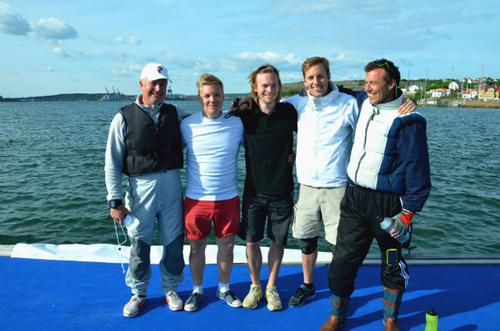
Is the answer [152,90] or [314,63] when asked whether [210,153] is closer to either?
[152,90]

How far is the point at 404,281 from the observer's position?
3164 millimetres

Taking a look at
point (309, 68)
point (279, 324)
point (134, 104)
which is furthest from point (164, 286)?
point (309, 68)

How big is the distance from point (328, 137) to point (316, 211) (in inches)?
28.1

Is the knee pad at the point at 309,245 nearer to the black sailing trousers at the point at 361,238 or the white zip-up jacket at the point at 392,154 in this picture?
the black sailing trousers at the point at 361,238

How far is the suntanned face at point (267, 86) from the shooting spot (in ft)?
11.2

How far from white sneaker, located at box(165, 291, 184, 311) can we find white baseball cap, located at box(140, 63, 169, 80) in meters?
2.03

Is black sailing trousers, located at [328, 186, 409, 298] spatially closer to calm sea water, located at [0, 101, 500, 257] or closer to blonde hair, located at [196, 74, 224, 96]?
blonde hair, located at [196, 74, 224, 96]

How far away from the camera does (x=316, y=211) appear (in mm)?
3600

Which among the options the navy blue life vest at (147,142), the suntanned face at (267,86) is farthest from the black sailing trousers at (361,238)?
the navy blue life vest at (147,142)

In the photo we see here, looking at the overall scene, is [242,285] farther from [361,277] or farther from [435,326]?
[435,326]

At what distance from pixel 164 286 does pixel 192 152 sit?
1.33m

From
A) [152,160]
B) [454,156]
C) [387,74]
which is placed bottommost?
[454,156]

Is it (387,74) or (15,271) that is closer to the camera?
(387,74)

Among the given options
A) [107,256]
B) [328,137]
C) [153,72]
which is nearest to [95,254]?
[107,256]
